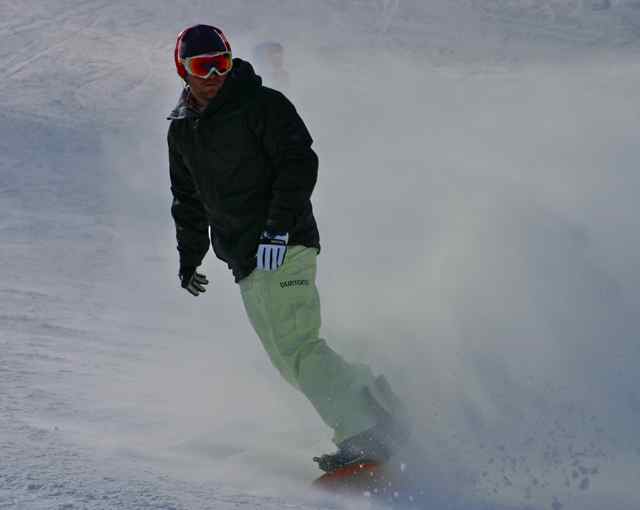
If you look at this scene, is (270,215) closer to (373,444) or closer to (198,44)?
(198,44)

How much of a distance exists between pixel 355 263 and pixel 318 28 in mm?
12786

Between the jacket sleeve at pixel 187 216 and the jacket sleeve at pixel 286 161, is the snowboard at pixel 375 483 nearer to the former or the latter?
the jacket sleeve at pixel 286 161

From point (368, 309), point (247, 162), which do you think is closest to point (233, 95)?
point (247, 162)

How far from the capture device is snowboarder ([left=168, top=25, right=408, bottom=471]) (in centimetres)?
344

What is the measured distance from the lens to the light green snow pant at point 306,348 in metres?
3.59

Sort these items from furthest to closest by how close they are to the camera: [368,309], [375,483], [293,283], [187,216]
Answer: [368,309], [187,216], [293,283], [375,483]

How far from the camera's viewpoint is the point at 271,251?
11.1ft

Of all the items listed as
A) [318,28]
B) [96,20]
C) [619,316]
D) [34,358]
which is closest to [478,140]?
[619,316]

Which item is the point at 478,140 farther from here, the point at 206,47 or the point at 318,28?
the point at 318,28

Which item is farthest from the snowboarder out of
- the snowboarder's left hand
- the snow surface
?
the snow surface

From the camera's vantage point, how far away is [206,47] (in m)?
3.42

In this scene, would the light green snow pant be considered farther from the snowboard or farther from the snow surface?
the snow surface

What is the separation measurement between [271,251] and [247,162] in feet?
1.22

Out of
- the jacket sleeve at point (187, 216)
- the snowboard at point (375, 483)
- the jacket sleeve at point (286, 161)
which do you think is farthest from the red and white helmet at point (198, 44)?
the snowboard at point (375, 483)
